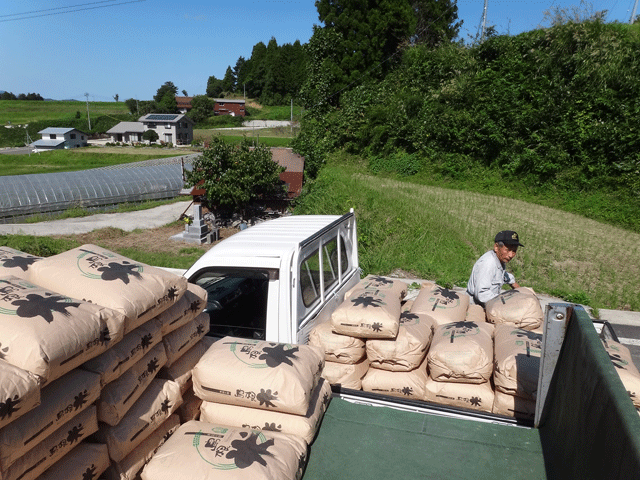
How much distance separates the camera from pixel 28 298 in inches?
91.4

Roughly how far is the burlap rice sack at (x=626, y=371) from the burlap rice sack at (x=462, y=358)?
87 cm

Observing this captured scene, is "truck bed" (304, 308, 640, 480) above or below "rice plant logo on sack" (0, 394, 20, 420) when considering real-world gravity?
below

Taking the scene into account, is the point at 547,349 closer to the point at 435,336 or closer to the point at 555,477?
the point at 555,477

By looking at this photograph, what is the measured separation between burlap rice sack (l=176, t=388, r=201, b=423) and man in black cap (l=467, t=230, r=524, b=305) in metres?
3.48

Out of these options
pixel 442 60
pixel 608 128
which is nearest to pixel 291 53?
pixel 442 60

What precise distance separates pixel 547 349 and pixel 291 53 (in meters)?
95.9

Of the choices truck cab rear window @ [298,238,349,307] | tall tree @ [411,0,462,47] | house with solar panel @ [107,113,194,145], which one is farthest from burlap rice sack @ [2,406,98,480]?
house with solar panel @ [107,113,194,145]

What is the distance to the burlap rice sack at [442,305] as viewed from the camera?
16.0 ft

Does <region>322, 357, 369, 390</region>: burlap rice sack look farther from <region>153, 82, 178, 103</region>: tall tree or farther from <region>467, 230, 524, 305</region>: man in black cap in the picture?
<region>153, 82, 178, 103</region>: tall tree

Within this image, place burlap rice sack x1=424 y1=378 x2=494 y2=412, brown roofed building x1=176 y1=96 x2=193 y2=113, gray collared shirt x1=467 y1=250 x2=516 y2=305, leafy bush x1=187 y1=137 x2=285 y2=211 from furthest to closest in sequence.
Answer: brown roofed building x1=176 y1=96 x2=193 y2=113 < leafy bush x1=187 y1=137 x2=285 y2=211 < gray collared shirt x1=467 y1=250 x2=516 y2=305 < burlap rice sack x1=424 y1=378 x2=494 y2=412

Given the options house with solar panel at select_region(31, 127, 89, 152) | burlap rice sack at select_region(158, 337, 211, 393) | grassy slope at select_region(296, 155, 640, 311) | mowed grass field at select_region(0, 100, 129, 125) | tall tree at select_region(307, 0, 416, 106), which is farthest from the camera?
mowed grass field at select_region(0, 100, 129, 125)

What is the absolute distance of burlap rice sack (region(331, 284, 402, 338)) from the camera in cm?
401

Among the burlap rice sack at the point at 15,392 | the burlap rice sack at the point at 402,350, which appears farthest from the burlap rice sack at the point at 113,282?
the burlap rice sack at the point at 402,350

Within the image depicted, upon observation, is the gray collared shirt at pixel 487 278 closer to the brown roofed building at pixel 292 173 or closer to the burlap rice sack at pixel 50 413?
the burlap rice sack at pixel 50 413
